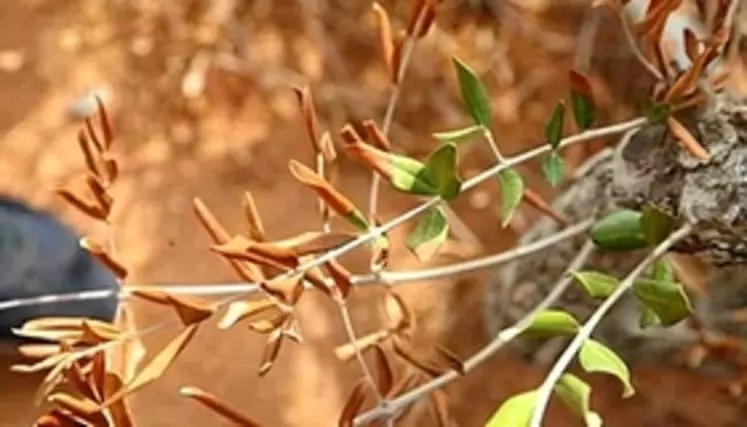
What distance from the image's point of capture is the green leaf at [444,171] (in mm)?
796

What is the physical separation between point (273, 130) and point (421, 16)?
62 centimetres

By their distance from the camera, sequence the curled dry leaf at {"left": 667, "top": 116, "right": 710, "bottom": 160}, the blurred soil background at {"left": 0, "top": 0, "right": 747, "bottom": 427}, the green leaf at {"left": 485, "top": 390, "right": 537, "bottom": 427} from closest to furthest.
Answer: the green leaf at {"left": 485, "top": 390, "right": 537, "bottom": 427}
the curled dry leaf at {"left": 667, "top": 116, "right": 710, "bottom": 160}
the blurred soil background at {"left": 0, "top": 0, "right": 747, "bottom": 427}

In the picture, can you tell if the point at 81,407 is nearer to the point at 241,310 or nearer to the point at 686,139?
the point at 241,310

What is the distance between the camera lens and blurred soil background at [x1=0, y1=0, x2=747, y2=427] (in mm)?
1339

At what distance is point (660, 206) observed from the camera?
3.01 feet

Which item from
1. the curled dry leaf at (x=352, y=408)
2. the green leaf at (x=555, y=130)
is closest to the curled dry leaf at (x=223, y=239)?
the curled dry leaf at (x=352, y=408)

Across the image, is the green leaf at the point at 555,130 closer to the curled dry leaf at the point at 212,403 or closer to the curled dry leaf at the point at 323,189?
the curled dry leaf at the point at 323,189

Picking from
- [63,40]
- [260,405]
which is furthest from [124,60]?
[260,405]

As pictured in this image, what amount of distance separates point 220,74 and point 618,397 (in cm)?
Answer: 56

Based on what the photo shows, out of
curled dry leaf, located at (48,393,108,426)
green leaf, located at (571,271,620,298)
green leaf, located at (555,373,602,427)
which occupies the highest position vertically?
curled dry leaf, located at (48,393,108,426)

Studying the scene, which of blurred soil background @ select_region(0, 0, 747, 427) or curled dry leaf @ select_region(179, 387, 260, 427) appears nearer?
curled dry leaf @ select_region(179, 387, 260, 427)

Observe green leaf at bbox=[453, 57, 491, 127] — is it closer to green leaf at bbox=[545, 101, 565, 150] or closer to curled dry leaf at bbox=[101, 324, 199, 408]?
green leaf at bbox=[545, 101, 565, 150]

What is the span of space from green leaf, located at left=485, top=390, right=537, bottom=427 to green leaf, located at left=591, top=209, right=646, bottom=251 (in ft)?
0.65

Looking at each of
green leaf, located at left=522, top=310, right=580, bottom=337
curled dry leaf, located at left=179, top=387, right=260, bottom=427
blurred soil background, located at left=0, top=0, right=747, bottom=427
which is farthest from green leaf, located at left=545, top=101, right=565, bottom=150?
blurred soil background, located at left=0, top=0, right=747, bottom=427
